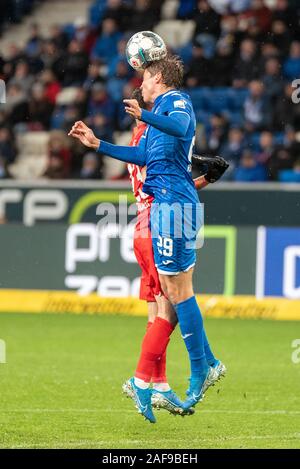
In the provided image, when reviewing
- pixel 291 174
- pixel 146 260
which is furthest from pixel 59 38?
pixel 146 260

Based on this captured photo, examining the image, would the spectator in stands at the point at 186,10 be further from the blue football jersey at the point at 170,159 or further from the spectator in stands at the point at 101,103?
the blue football jersey at the point at 170,159

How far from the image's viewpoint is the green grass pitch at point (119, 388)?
789cm

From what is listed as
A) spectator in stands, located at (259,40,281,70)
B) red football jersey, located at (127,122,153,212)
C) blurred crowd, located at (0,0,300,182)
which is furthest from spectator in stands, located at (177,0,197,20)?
red football jersey, located at (127,122,153,212)

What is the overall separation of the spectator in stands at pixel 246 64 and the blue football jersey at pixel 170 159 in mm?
10800

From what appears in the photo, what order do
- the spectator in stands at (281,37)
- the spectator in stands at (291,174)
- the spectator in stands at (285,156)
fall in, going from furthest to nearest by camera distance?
1. the spectator in stands at (281,37)
2. the spectator in stands at (285,156)
3. the spectator in stands at (291,174)

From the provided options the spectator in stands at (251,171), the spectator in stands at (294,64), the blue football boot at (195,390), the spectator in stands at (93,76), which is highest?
the spectator in stands at (294,64)

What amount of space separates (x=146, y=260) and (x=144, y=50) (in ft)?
4.89

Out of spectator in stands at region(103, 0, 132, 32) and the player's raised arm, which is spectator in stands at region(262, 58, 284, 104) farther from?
the player's raised arm

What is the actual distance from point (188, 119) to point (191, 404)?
1894mm

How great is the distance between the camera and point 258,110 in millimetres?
18672

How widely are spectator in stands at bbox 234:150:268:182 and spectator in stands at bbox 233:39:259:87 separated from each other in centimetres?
164

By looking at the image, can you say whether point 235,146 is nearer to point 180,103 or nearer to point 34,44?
point 34,44

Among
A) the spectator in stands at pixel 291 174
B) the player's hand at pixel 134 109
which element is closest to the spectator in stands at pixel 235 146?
the spectator in stands at pixel 291 174
